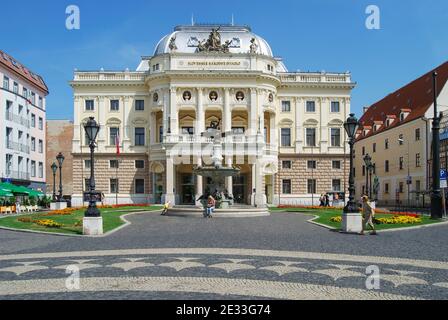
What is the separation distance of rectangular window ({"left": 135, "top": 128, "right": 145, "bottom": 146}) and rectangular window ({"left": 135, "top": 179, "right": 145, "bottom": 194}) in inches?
185

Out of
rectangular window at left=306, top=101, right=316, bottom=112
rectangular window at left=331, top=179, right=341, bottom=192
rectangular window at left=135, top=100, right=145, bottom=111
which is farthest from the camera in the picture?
rectangular window at left=306, top=101, right=316, bottom=112

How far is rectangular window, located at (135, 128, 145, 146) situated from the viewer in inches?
2400

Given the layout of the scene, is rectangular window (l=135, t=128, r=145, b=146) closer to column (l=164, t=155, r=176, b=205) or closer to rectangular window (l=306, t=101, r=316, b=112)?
column (l=164, t=155, r=176, b=205)

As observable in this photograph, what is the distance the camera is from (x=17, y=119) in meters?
59.4

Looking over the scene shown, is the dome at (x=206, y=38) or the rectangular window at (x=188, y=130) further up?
the dome at (x=206, y=38)

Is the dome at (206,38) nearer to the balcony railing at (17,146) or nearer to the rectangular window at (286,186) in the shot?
the rectangular window at (286,186)

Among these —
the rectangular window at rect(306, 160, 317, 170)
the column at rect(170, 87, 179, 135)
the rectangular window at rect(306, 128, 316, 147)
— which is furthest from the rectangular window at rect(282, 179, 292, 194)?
the column at rect(170, 87, 179, 135)

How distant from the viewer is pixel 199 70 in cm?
5612

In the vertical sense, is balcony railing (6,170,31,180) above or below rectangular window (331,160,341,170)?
below

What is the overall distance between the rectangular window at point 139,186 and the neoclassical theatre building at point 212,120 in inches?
4.9


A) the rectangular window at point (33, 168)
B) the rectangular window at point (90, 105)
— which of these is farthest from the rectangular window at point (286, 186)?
the rectangular window at point (33, 168)

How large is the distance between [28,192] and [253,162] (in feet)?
79.0

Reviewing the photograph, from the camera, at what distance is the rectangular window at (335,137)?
202ft
